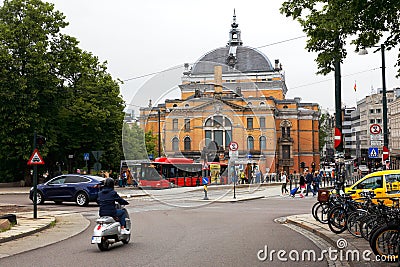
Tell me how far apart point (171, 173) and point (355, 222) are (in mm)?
28715

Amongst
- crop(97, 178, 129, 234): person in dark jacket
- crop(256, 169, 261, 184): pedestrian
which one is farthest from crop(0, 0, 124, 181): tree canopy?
crop(97, 178, 129, 234): person in dark jacket

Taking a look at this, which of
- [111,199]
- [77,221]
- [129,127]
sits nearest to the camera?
[111,199]

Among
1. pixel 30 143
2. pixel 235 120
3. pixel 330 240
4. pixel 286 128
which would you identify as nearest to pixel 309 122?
pixel 286 128

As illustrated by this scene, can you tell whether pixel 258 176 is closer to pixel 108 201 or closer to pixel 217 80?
pixel 217 80

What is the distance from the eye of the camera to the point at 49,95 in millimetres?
46969

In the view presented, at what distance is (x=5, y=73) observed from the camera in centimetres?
4453

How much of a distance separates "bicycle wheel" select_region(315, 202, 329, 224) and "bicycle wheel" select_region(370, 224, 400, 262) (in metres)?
7.20

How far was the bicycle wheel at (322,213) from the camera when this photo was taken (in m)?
17.3

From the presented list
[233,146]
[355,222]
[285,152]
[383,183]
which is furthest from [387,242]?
[285,152]

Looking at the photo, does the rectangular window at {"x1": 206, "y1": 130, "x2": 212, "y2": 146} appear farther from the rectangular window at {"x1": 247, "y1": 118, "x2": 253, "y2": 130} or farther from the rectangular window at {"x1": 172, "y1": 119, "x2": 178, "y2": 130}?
the rectangular window at {"x1": 172, "y1": 119, "x2": 178, "y2": 130}

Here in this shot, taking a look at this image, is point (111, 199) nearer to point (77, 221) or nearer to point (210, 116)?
point (77, 221)

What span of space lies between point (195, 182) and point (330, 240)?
3437cm

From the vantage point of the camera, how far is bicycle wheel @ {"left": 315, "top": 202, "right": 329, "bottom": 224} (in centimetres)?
1734

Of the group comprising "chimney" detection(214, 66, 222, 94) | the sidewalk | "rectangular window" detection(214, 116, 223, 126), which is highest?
"chimney" detection(214, 66, 222, 94)
